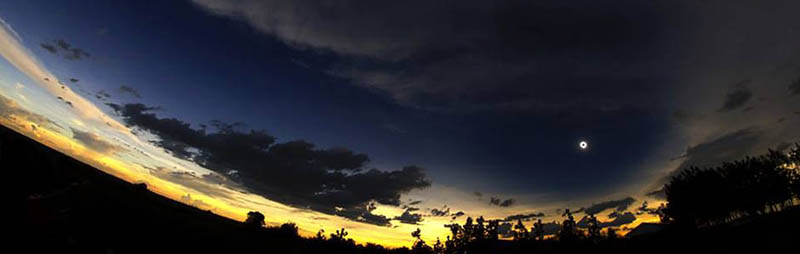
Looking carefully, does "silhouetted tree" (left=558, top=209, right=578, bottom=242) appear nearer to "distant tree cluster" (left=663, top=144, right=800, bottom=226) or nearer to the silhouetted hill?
the silhouetted hill

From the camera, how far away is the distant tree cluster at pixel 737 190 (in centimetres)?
7888

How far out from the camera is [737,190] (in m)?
79.8

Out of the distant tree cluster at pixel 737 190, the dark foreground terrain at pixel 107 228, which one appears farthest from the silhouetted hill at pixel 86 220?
the distant tree cluster at pixel 737 190

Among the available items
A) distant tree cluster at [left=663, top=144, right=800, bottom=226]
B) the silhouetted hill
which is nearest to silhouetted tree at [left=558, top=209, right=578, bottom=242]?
the silhouetted hill

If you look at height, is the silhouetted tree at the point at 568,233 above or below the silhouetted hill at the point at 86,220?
above

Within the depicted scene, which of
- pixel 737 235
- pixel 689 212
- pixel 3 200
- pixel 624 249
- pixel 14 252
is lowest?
pixel 14 252

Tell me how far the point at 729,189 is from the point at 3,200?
114 meters

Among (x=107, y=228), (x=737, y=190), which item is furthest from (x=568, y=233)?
(x=737, y=190)

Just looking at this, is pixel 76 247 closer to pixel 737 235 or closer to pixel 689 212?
pixel 737 235

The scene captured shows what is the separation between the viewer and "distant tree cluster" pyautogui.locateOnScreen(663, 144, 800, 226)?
7888 cm

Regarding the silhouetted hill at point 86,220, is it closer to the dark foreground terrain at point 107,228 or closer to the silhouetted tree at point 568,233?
the dark foreground terrain at point 107,228

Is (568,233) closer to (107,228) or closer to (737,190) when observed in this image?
(107,228)

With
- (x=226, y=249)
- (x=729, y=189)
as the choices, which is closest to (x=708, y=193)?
(x=729, y=189)

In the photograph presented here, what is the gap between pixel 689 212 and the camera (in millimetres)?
81188
